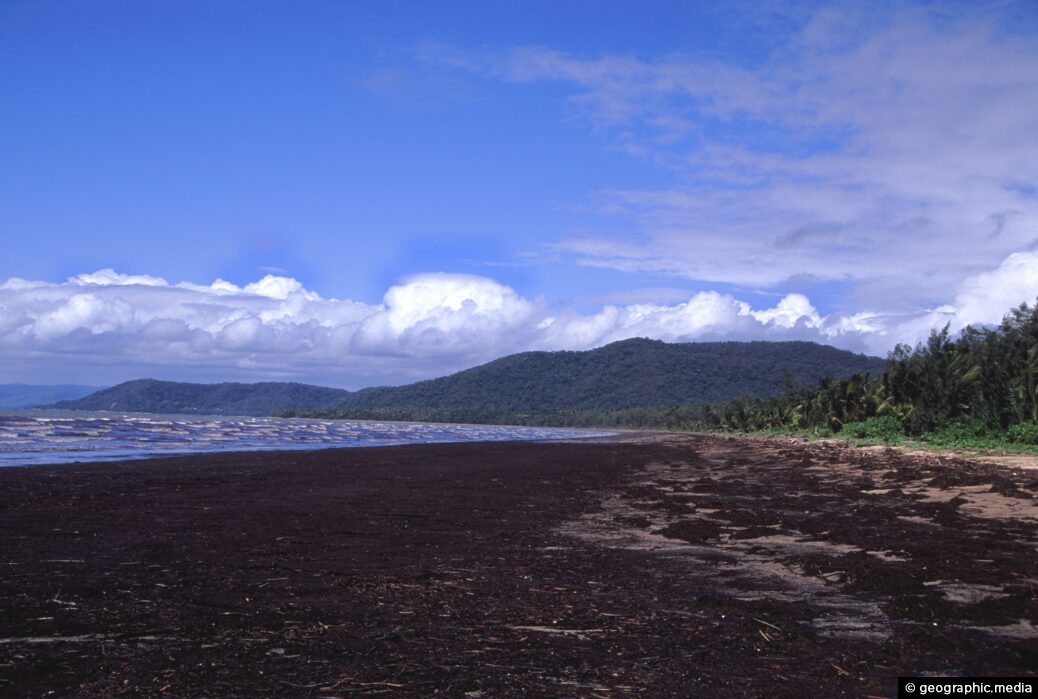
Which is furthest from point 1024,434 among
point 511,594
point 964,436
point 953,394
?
point 511,594

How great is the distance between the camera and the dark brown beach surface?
5.61 meters

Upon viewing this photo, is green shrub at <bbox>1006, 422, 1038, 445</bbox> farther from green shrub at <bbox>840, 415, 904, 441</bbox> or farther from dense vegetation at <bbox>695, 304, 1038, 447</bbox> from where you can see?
green shrub at <bbox>840, 415, 904, 441</bbox>

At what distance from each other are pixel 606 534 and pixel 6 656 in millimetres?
8697

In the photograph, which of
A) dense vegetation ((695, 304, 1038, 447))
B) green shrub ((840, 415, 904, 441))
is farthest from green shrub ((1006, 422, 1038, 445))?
green shrub ((840, 415, 904, 441))

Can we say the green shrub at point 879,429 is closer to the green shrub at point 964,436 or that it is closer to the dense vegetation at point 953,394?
the dense vegetation at point 953,394

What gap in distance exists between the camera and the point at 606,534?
42.4 ft

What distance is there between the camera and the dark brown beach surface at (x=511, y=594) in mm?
5605

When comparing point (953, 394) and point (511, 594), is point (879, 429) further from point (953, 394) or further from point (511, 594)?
point (511, 594)

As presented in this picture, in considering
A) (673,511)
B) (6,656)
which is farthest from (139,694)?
(673,511)

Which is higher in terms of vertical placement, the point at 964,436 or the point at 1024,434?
the point at 1024,434

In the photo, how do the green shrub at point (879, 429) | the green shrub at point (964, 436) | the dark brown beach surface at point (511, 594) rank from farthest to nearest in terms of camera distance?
the green shrub at point (879, 429) < the green shrub at point (964, 436) < the dark brown beach surface at point (511, 594)

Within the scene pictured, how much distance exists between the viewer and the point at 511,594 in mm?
8125

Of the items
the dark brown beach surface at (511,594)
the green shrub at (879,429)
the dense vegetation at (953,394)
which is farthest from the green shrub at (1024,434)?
the dark brown beach surface at (511,594)

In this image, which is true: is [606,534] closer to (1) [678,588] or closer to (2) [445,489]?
(1) [678,588]
